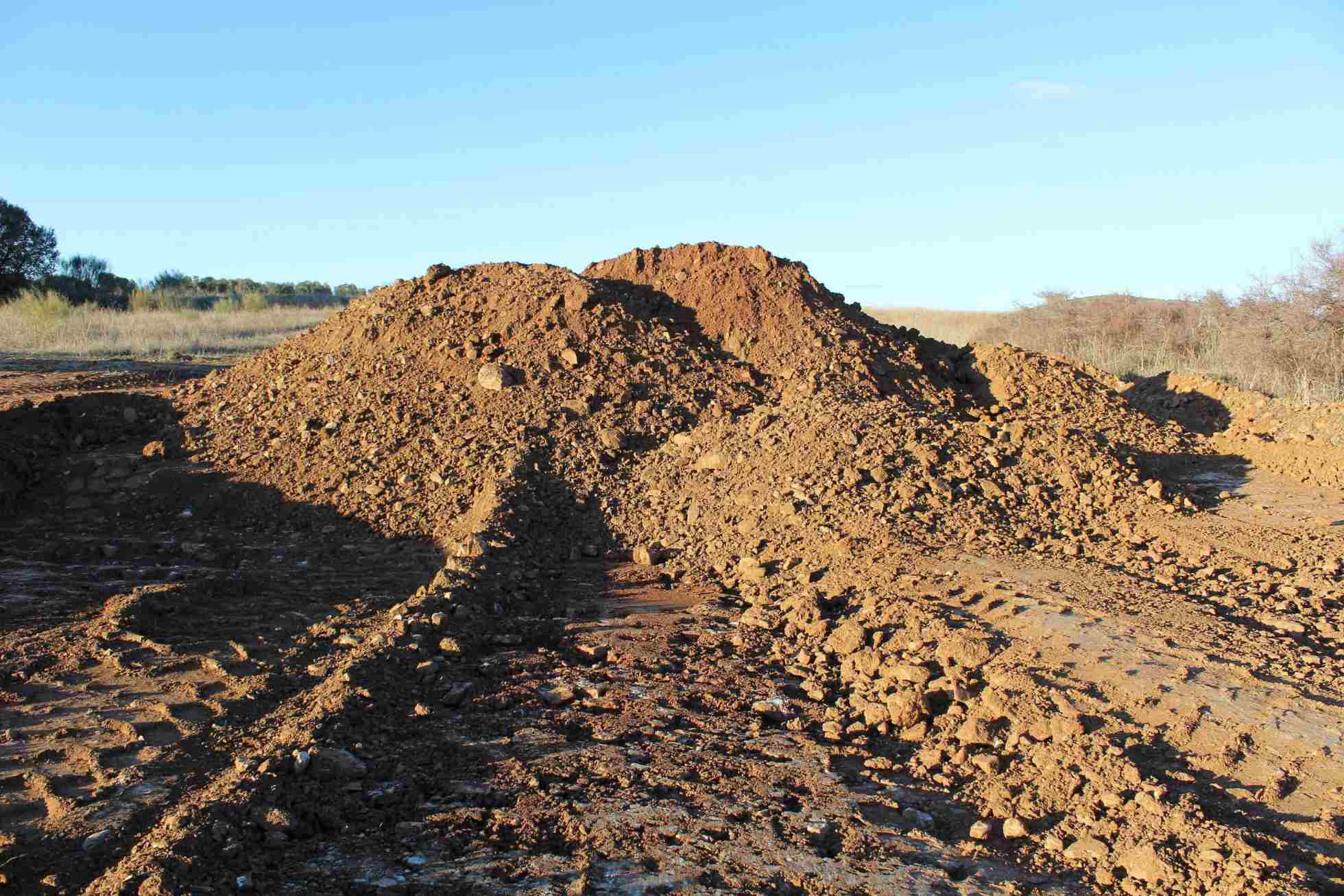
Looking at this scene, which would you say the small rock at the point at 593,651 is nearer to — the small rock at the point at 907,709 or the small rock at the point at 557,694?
the small rock at the point at 557,694

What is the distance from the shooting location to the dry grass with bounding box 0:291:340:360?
15383 mm

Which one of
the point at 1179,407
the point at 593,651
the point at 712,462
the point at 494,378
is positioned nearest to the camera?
the point at 593,651

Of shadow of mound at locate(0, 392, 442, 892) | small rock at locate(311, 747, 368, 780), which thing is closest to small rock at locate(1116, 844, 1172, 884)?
small rock at locate(311, 747, 368, 780)

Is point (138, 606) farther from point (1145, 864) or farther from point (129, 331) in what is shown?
point (129, 331)

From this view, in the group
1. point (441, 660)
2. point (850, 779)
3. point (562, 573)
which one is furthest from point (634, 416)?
point (850, 779)

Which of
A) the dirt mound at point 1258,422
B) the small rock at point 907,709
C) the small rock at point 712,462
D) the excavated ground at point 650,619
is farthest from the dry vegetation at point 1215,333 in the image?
the small rock at point 907,709

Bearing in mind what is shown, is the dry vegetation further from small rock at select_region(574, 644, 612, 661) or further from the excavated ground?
small rock at select_region(574, 644, 612, 661)

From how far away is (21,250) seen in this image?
88.9ft

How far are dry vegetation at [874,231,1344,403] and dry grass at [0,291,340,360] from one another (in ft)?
51.3

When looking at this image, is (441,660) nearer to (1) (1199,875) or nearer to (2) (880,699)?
(2) (880,699)

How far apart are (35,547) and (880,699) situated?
5.54m

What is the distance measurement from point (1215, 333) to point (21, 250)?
A: 30.4 m

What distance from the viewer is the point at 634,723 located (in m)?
3.94

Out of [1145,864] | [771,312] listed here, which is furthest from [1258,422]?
[1145,864]
